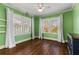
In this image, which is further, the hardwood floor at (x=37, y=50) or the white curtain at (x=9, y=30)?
the white curtain at (x=9, y=30)

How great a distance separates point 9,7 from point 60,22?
7.88 feet

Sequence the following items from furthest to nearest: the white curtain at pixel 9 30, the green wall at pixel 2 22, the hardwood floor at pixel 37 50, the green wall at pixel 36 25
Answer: the green wall at pixel 36 25 < the white curtain at pixel 9 30 < the green wall at pixel 2 22 < the hardwood floor at pixel 37 50

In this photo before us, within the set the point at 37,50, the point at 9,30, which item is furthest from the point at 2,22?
the point at 37,50

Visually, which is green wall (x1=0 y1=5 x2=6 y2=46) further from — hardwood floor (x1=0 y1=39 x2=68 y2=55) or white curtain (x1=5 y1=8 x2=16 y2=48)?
hardwood floor (x1=0 y1=39 x2=68 y2=55)

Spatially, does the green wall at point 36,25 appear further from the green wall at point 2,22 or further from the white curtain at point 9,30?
the green wall at point 2,22

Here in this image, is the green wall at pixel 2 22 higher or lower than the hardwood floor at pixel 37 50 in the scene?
higher

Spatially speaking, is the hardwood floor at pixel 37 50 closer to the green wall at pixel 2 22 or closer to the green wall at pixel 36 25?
the green wall at pixel 2 22

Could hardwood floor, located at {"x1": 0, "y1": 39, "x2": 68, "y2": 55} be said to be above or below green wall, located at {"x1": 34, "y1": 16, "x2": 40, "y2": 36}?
below

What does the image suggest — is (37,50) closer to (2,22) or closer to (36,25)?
(2,22)

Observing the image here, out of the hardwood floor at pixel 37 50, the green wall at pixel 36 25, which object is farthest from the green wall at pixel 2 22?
the green wall at pixel 36 25

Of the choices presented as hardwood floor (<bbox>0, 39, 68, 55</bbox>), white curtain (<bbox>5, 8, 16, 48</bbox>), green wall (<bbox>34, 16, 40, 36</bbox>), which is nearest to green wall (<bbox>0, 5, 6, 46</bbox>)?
white curtain (<bbox>5, 8, 16, 48</bbox>)

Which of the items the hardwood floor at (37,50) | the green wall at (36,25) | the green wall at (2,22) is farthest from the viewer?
the green wall at (36,25)

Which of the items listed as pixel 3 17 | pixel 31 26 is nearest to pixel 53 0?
pixel 3 17
